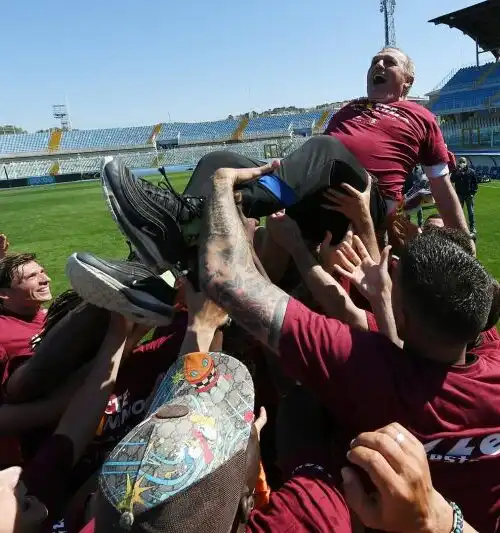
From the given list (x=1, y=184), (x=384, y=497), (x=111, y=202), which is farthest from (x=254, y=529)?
(x=1, y=184)

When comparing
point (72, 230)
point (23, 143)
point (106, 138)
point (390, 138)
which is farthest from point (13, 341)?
point (106, 138)

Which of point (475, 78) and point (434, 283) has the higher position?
point (475, 78)

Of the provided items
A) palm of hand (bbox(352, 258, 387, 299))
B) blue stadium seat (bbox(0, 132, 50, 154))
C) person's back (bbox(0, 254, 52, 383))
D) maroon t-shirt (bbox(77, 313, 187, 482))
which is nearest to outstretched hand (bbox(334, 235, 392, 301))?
palm of hand (bbox(352, 258, 387, 299))

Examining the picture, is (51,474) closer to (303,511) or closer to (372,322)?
(303,511)

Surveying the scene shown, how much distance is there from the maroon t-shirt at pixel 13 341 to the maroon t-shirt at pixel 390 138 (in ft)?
5.66

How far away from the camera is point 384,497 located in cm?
95

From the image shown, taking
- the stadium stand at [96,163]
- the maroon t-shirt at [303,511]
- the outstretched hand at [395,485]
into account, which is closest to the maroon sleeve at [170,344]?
the maroon t-shirt at [303,511]

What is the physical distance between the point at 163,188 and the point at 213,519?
1331 millimetres

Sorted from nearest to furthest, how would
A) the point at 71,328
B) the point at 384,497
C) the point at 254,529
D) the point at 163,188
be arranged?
the point at 384,497, the point at 254,529, the point at 71,328, the point at 163,188

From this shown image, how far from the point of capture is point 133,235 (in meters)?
1.88

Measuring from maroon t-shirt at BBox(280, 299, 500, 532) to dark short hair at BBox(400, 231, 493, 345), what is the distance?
0.11 metres

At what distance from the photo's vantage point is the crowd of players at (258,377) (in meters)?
1.01

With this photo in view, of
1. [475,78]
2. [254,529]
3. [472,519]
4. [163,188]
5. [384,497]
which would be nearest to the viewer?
[384,497]

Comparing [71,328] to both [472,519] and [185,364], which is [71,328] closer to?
[185,364]
